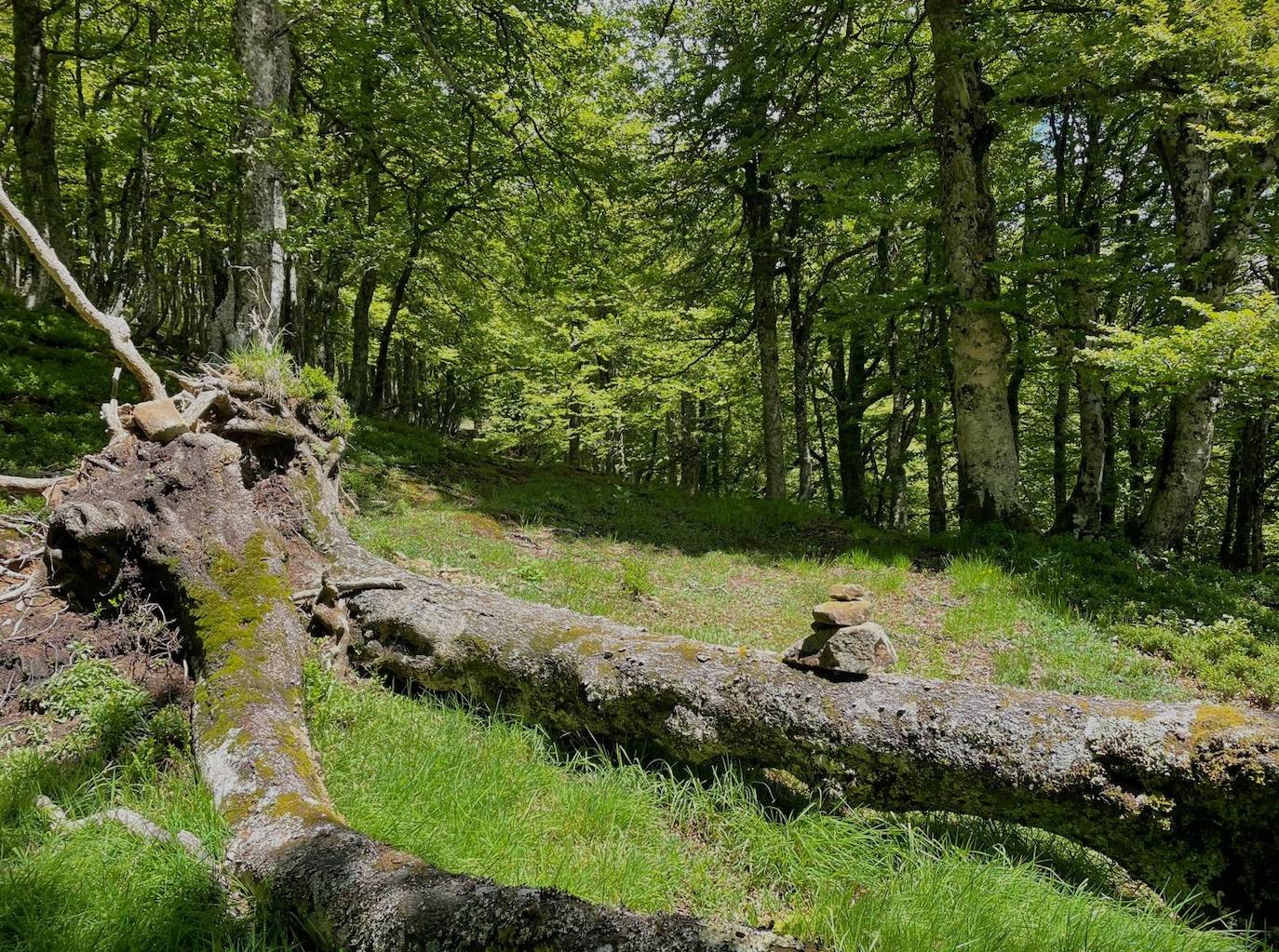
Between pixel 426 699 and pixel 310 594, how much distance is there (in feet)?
3.76

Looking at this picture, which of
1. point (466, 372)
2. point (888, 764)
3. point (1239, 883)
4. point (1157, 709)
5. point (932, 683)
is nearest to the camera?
point (1239, 883)

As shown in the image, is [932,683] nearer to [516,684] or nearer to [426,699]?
[516,684]

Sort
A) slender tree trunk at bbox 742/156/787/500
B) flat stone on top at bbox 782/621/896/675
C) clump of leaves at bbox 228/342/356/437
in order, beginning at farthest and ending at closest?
1. slender tree trunk at bbox 742/156/787/500
2. clump of leaves at bbox 228/342/356/437
3. flat stone on top at bbox 782/621/896/675

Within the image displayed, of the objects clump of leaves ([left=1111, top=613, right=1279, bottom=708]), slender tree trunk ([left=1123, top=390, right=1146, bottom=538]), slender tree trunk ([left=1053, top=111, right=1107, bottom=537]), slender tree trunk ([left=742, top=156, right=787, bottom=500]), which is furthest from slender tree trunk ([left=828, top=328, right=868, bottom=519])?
clump of leaves ([left=1111, top=613, right=1279, bottom=708])

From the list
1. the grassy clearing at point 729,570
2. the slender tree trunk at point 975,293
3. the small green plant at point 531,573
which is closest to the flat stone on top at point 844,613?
the grassy clearing at point 729,570

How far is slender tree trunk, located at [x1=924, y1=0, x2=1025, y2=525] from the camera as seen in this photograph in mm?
9070

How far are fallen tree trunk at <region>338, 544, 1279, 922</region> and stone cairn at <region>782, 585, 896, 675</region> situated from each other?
9 cm

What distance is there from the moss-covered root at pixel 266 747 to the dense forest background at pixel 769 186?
2918mm

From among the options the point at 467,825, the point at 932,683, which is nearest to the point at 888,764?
the point at 932,683

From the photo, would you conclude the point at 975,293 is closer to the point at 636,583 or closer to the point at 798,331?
the point at 798,331

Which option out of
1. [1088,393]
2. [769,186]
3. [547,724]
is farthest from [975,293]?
[547,724]

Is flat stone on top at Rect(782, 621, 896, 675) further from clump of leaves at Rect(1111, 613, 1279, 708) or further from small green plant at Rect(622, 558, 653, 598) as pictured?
clump of leaves at Rect(1111, 613, 1279, 708)

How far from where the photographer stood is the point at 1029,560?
8039 mm

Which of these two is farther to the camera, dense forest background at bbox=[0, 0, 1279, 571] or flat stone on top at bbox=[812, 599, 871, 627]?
dense forest background at bbox=[0, 0, 1279, 571]
